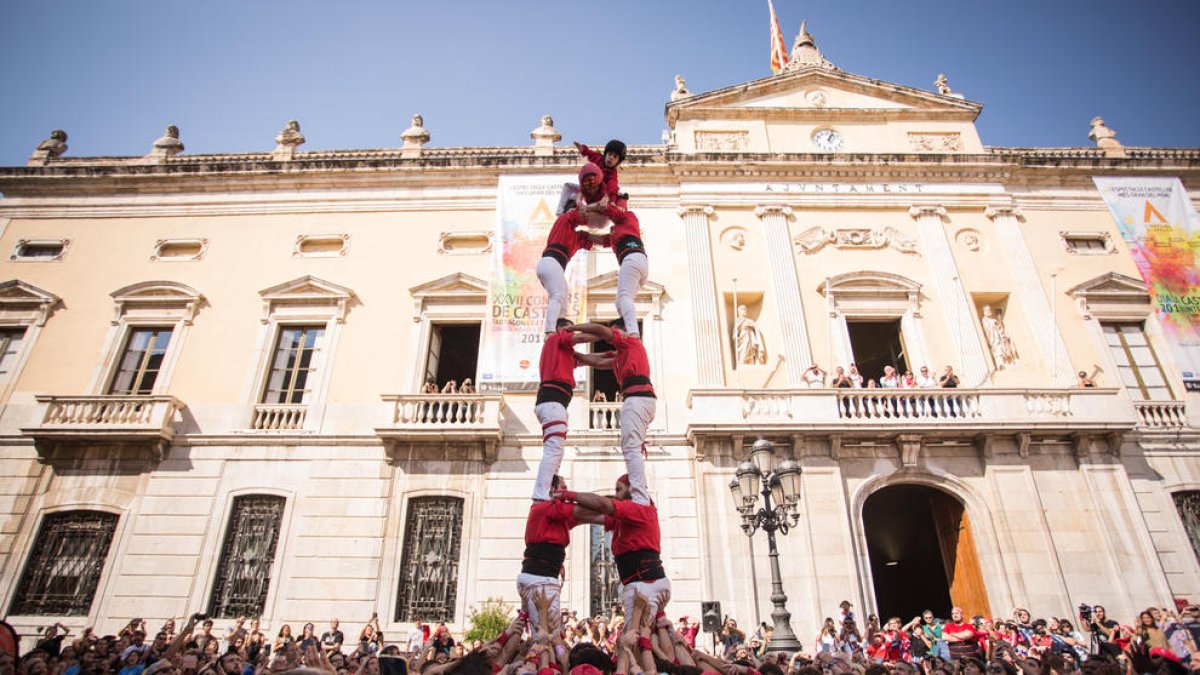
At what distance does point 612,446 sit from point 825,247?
7.98 metres

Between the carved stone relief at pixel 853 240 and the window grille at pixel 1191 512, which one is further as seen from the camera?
the carved stone relief at pixel 853 240

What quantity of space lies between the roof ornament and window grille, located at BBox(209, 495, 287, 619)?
1884 centimetres

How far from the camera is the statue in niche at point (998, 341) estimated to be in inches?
612

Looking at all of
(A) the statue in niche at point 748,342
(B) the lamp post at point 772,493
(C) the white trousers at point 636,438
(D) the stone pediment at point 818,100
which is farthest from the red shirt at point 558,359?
(D) the stone pediment at point 818,100

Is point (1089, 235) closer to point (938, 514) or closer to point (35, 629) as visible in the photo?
point (938, 514)

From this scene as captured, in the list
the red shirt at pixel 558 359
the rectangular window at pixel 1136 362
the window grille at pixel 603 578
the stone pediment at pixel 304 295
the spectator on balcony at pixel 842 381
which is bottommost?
the window grille at pixel 603 578

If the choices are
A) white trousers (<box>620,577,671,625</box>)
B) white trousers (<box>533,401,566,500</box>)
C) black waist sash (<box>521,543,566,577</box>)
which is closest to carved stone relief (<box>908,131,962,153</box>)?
white trousers (<box>533,401,566,500</box>)

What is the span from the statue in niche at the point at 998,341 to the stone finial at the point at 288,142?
19.4 metres

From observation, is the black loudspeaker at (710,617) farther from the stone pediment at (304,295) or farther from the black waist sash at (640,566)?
the stone pediment at (304,295)

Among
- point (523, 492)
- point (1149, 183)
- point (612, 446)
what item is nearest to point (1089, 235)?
point (1149, 183)

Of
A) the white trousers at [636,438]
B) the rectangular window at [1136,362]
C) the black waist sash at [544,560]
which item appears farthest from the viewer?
the rectangular window at [1136,362]

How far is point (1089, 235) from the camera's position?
57.1ft

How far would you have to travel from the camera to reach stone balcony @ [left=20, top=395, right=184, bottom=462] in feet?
46.5

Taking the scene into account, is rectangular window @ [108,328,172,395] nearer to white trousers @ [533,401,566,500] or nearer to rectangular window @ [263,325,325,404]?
rectangular window @ [263,325,325,404]
